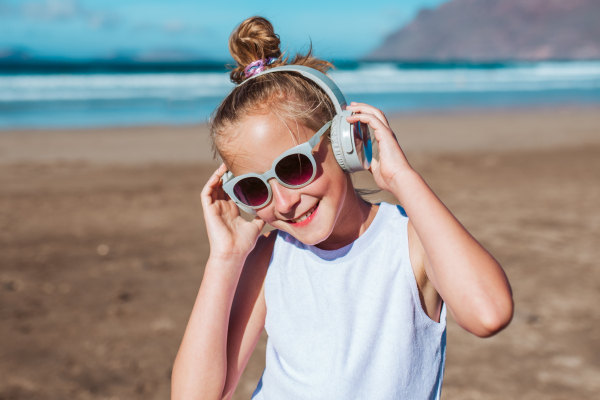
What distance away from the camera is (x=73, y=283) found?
4.58m

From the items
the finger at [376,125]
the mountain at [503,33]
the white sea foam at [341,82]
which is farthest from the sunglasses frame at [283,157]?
the mountain at [503,33]

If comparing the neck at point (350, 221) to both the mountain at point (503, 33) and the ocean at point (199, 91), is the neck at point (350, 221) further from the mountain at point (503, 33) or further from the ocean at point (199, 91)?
the mountain at point (503, 33)

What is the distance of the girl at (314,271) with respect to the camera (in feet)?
5.19

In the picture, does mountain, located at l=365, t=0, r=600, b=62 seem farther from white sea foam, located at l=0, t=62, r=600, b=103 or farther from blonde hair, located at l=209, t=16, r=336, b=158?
blonde hair, located at l=209, t=16, r=336, b=158

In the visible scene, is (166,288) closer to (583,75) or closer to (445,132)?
(445,132)

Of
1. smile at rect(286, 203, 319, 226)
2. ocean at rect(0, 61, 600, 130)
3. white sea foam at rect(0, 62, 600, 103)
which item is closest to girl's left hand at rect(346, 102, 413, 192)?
smile at rect(286, 203, 319, 226)

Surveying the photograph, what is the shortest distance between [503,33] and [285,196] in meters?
117

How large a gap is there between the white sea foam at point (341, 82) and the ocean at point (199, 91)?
0.10ft

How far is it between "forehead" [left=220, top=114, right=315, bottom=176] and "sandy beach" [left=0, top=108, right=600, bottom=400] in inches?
76.5

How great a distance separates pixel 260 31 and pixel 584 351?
2932 mm

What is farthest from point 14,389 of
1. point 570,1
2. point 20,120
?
point 570,1

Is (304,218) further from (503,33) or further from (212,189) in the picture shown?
(503,33)

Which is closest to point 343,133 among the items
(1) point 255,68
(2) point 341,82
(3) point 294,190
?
(3) point 294,190

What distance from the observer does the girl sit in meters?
1.58
